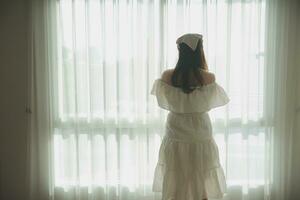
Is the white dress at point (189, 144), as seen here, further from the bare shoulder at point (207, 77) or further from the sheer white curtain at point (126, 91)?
the sheer white curtain at point (126, 91)

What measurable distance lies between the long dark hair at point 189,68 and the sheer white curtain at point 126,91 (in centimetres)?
42

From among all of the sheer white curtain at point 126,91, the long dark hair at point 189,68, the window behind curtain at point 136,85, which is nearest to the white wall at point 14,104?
the sheer white curtain at point 126,91

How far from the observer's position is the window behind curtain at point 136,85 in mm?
2568

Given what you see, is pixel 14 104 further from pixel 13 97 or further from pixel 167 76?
pixel 167 76

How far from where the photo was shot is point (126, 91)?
263 cm

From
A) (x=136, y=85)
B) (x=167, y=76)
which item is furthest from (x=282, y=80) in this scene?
(x=136, y=85)

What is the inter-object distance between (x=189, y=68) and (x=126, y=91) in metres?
0.65

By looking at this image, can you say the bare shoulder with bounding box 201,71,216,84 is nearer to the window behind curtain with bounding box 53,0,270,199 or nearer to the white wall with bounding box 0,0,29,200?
the window behind curtain with bounding box 53,0,270,199

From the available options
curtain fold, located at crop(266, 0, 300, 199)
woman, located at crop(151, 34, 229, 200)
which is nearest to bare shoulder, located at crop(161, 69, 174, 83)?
woman, located at crop(151, 34, 229, 200)

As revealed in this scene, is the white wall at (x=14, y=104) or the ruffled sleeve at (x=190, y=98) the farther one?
the white wall at (x=14, y=104)

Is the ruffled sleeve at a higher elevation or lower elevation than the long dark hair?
lower

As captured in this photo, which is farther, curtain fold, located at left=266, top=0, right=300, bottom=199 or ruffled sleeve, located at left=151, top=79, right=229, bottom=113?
curtain fold, located at left=266, top=0, right=300, bottom=199

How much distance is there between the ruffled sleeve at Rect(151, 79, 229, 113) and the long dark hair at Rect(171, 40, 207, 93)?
1.6 inches

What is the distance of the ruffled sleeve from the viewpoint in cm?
218
